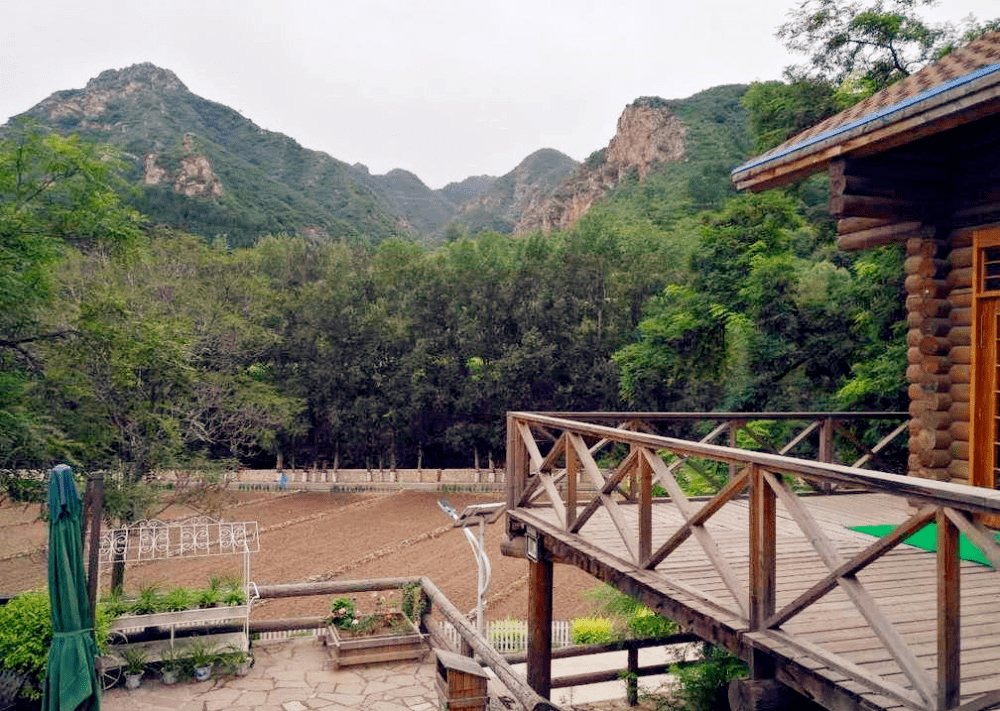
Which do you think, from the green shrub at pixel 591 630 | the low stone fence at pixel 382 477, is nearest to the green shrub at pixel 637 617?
the green shrub at pixel 591 630

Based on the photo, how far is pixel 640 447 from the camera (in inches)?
169

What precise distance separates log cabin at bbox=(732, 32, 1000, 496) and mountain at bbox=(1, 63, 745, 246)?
128 ft

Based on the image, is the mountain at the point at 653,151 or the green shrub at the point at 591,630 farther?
the mountain at the point at 653,151

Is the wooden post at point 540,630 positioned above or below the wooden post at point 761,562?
below

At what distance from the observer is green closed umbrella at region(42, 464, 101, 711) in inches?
227

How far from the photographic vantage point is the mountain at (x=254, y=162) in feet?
164

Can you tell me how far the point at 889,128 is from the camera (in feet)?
15.8

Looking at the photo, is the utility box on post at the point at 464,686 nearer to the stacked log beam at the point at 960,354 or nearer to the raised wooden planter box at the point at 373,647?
the raised wooden planter box at the point at 373,647

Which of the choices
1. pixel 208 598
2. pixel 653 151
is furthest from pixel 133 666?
pixel 653 151

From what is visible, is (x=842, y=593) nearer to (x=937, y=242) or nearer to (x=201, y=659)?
(x=937, y=242)

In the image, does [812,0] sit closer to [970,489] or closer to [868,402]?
[868,402]

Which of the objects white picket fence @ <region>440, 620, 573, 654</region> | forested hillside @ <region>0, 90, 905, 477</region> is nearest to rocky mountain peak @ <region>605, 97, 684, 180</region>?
forested hillside @ <region>0, 90, 905, 477</region>

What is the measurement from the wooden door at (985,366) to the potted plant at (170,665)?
8297mm

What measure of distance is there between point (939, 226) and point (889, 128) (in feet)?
5.93
